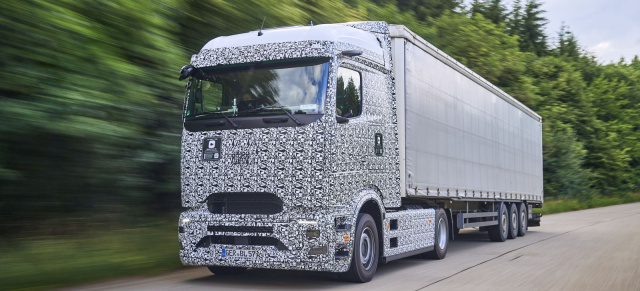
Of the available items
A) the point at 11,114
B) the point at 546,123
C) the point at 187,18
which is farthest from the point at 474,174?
the point at 546,123

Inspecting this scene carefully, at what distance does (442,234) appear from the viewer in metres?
12.4

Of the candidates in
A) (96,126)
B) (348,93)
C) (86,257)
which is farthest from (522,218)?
(96,126)

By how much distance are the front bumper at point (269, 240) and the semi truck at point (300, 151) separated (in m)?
0.01

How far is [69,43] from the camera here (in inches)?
297

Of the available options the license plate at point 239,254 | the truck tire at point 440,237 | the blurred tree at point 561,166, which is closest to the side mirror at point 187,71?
the license plate at point 239,254

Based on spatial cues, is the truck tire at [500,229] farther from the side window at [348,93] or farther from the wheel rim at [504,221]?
the side window at [348,93]

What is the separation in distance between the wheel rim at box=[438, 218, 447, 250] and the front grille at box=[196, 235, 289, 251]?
473cm

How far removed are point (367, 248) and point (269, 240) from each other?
143cm

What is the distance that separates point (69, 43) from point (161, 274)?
11.5 ft

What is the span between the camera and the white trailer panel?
413 inches

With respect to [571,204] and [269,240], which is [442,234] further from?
[571,204]

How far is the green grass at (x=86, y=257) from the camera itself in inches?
308

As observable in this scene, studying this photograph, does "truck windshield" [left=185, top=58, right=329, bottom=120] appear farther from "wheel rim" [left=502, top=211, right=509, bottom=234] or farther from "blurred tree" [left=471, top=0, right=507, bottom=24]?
"blurred tree" [left=471, top=0, right=507, bottom=24]

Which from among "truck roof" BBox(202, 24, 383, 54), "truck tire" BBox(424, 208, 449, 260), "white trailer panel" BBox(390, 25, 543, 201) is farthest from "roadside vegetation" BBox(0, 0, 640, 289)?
"truck tire" BBox(424, 208, 449, 260)
